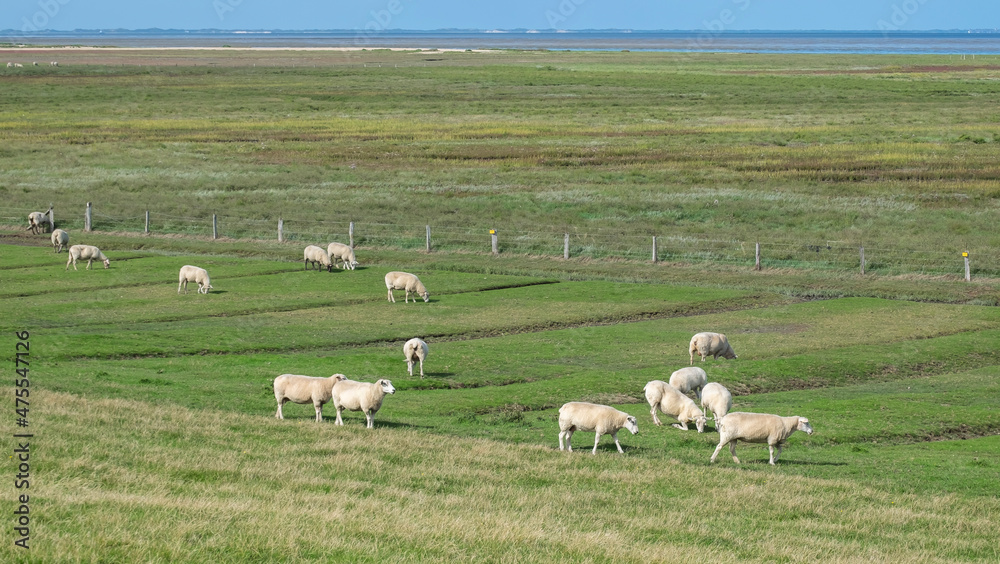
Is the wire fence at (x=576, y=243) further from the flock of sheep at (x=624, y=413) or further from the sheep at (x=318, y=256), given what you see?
the flock of sheep at (x=624, y=413)

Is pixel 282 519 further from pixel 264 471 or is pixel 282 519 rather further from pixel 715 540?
pixel 715 540

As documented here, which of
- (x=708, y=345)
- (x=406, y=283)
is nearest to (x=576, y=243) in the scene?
(x=406, y=283)

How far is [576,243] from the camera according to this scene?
52.2m

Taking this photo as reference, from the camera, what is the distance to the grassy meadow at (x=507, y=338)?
46.5 ft

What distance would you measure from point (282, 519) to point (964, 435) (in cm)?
1697

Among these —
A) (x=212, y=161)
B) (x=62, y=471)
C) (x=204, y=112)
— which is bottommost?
(x=62, y=471)

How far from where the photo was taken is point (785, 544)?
1408 centimetres

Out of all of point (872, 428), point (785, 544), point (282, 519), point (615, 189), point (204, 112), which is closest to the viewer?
point (282, 519)

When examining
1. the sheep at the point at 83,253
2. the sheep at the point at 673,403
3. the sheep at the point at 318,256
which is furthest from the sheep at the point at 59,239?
the sheep at the point at 673,403

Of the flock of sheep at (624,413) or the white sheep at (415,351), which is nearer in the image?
the flock of sheep at (624,413)

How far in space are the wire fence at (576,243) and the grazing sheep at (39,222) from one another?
1.34 m

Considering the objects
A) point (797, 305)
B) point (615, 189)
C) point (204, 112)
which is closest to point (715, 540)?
point (797, 305)

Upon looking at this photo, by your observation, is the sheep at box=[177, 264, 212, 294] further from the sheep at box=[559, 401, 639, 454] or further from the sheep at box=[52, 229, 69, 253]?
the sheep at box=[559, 401, 639, 454]

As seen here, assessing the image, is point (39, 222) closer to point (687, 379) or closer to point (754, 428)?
point (687, 379)
